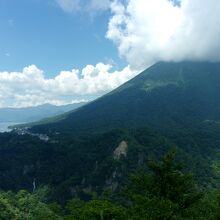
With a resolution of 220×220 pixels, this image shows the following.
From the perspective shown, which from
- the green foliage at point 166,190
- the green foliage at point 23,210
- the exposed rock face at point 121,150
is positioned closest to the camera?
the green foliage at point 166,190

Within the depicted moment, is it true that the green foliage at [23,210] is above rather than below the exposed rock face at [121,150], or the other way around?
above

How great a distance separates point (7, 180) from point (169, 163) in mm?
171806

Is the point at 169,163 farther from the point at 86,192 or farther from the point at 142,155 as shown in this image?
the point at 142,155

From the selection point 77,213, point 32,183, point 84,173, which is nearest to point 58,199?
point 84,173

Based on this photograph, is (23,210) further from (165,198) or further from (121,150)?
(121,150)

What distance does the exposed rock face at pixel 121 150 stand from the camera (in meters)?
176

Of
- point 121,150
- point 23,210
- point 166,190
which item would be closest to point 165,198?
point 166,190

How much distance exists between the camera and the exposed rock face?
17638 centimetres

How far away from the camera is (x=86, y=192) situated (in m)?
159

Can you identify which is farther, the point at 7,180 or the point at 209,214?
the point at 7,180

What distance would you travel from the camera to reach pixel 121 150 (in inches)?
7096

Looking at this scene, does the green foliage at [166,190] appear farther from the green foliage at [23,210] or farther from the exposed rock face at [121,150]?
the exposed rock face at [121,150]

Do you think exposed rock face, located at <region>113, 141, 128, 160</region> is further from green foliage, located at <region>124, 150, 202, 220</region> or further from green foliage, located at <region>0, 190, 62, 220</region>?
green foliage, located at <region>124, 150, 202, 220</region>

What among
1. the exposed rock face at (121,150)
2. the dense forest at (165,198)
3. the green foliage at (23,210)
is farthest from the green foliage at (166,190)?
the exposed rock face at (121,150)
